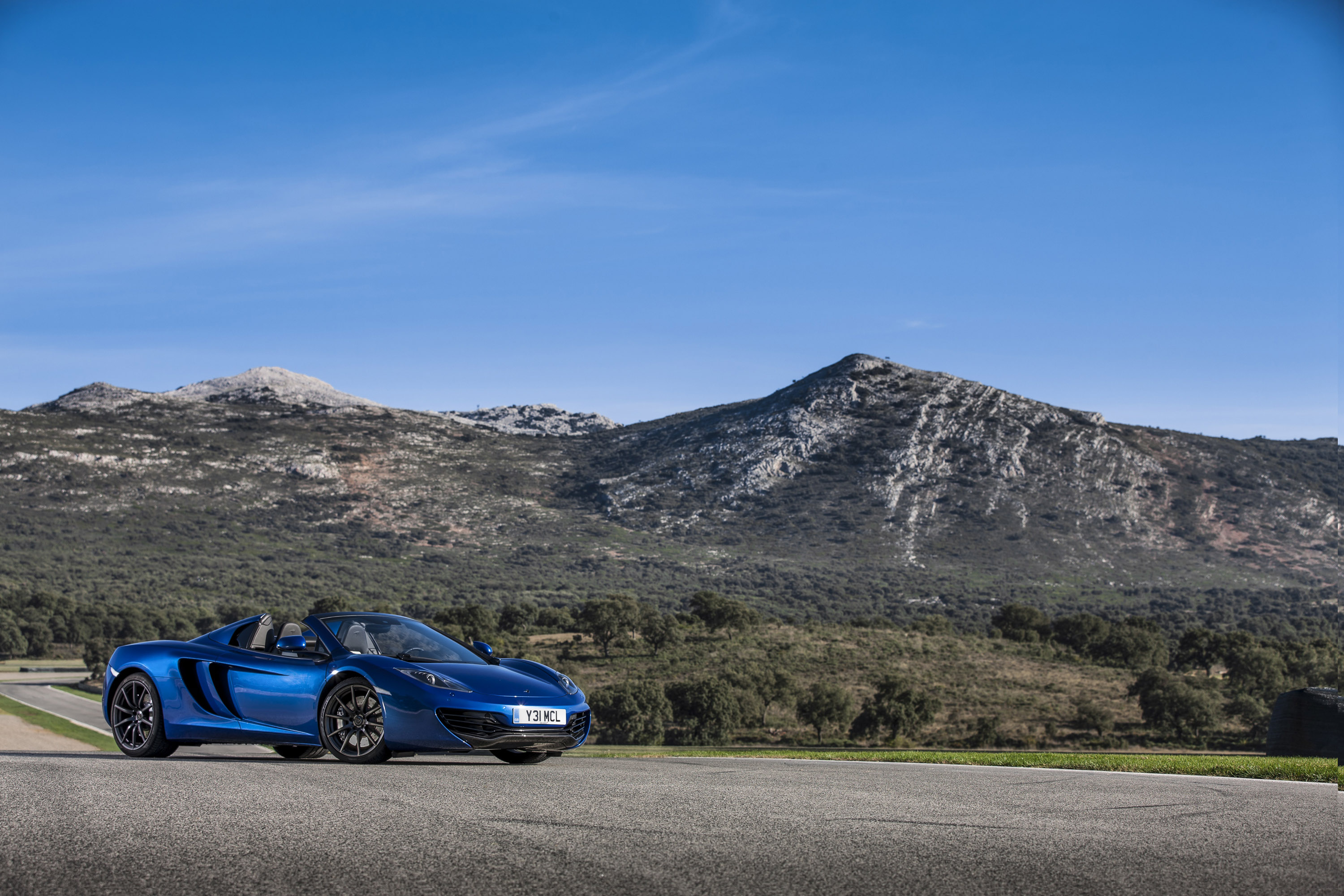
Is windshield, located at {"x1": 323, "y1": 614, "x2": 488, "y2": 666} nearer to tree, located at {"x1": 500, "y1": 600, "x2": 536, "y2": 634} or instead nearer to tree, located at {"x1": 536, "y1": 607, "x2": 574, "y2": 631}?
tree, located at {"x1": 500, "y1": 600, "x2": 536, "y2": 634}

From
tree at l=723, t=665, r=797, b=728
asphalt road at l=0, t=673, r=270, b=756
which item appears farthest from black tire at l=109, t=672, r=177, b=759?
tree at l=723, t=665, r=797, b=728

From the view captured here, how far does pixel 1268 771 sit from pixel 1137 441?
16380 centimetres

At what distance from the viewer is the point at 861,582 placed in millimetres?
122625

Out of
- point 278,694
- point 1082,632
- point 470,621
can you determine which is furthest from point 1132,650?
point 278,694

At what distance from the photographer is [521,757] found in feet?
34.9

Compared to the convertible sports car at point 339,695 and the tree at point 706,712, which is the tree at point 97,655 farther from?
the convertible sports car at point 339,695

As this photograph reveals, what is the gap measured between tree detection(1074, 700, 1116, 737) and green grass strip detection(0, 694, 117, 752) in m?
40.3

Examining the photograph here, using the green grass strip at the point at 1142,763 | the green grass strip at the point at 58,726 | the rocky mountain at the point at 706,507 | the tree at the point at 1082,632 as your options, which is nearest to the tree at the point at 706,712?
the green grass strip at the point at 58,726

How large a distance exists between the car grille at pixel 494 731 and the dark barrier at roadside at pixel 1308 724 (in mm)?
9653

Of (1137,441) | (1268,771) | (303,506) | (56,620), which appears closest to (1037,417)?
(1137,441)

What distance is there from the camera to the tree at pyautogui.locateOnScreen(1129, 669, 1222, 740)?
2045 inches

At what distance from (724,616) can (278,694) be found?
69646mm

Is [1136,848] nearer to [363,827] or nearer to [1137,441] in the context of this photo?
[363,827]

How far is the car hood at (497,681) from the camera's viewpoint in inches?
381
